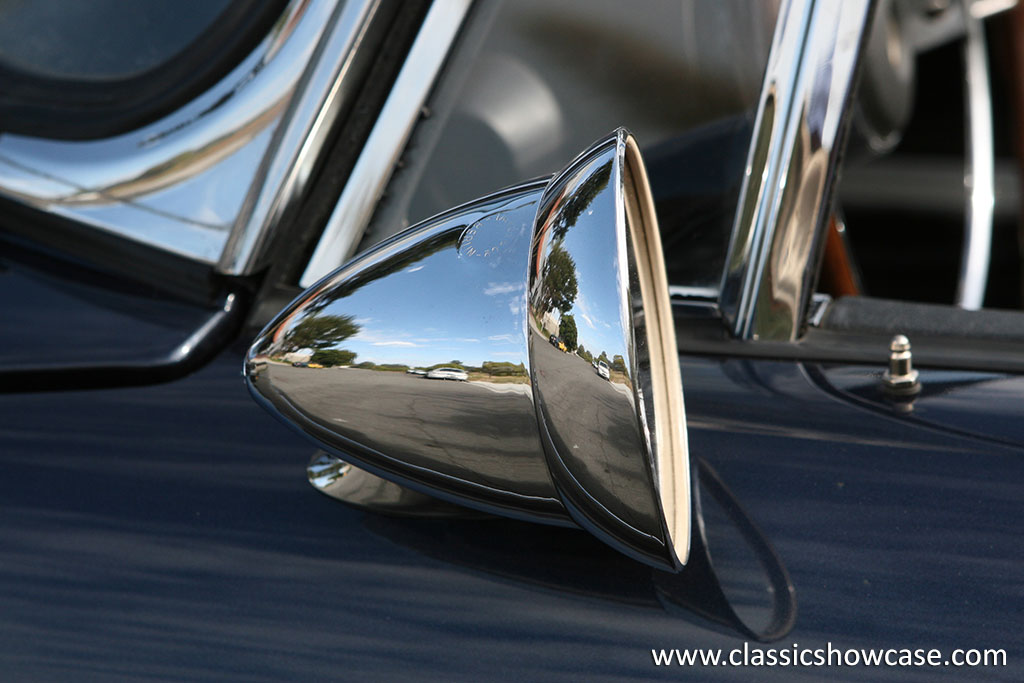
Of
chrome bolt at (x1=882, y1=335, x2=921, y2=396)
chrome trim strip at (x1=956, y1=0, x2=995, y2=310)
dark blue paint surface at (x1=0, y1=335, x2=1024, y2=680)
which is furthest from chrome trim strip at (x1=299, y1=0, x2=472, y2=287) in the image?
chrome trim strip at (x1=956, y1=0, x2=995, y2=310)

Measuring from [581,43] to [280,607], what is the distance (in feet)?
1.83

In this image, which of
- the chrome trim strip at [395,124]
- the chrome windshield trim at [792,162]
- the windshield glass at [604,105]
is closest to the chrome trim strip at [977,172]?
the windshield glass at [604,105]

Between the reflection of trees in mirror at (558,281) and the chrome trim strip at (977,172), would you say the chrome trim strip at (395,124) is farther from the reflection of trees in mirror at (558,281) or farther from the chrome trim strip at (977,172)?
Result: the chrome trim strip at (977,172)

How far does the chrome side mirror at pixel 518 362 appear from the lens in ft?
1.63

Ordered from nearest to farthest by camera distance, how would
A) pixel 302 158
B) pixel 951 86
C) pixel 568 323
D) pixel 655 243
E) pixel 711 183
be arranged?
pixel 568 323
pixel 655 243
pixel 302 158
pixel 711 183
pixel 951 86

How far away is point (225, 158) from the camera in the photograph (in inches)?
31.6

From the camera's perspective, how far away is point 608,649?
1.81 ft

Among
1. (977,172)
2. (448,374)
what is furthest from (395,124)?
(977,172)

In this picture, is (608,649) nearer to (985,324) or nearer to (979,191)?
(985,324)

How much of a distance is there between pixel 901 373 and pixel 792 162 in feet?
0.58

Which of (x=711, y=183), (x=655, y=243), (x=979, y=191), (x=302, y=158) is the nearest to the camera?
(x=655, y=243)

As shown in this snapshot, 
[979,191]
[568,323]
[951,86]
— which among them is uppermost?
[951,86]

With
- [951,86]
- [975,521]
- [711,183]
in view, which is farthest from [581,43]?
[951,86]

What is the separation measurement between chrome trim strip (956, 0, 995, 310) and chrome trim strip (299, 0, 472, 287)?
135 cm
